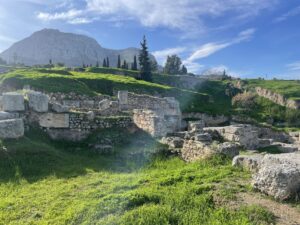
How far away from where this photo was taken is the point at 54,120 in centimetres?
1534

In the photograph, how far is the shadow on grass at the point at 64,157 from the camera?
36.8 feet

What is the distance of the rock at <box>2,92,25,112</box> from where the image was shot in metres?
14.5

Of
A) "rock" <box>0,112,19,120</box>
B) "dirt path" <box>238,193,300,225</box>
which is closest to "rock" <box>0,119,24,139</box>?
"rock" <box>0,112,19,120</box>

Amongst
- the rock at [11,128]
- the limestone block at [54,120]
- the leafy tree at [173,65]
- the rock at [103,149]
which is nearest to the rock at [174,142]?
the rock at [103,149]

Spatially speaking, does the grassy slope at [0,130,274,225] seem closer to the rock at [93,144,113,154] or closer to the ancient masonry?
the rock at [93,144,113,154]

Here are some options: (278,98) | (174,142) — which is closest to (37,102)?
(174,142)

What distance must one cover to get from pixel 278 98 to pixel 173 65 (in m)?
42.0

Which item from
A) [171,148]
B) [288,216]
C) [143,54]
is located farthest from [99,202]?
[143,54]

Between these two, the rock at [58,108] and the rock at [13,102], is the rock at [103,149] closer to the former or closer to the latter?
the rock at [58,108]

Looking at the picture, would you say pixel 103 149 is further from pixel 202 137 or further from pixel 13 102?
pixel 13 102

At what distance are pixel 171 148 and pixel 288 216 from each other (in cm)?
765

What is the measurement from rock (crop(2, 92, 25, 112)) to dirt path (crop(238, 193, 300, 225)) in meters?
11.2

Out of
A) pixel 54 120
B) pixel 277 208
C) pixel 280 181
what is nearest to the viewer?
pixel 277 208

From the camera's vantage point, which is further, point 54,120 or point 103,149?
point 54,120
